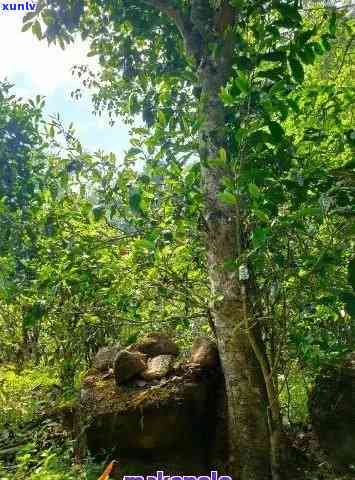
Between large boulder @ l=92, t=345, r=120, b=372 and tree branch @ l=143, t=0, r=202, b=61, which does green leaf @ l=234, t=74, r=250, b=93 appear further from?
large boulder @ l=92, t=345, r=120, b=372

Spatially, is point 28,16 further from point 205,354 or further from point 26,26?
point 205,354

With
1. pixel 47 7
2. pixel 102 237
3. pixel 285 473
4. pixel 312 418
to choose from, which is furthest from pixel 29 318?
pixel 47 7

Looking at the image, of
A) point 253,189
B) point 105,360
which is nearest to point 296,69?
point 253,189

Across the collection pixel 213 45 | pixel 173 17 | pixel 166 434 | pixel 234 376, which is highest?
pixel 173 17

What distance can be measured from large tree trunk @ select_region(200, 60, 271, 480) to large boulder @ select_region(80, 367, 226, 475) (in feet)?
1.34

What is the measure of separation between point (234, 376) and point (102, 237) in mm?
1644

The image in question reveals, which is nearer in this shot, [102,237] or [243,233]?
[243,233]

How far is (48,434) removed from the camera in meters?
5.73

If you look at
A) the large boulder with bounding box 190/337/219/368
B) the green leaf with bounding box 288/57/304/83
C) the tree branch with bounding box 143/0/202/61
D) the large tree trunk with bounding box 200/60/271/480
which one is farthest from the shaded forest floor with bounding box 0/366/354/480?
the tree branch with bounding box 143/0/202/61

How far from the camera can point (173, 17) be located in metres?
4.17

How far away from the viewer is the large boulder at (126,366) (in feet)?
14.0

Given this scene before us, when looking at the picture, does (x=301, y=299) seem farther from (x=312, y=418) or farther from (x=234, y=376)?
(x=312, y=418)

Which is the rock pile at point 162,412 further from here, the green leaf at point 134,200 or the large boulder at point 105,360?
the green leaf at point 134,200

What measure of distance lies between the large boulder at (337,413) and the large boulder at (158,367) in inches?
55.8
